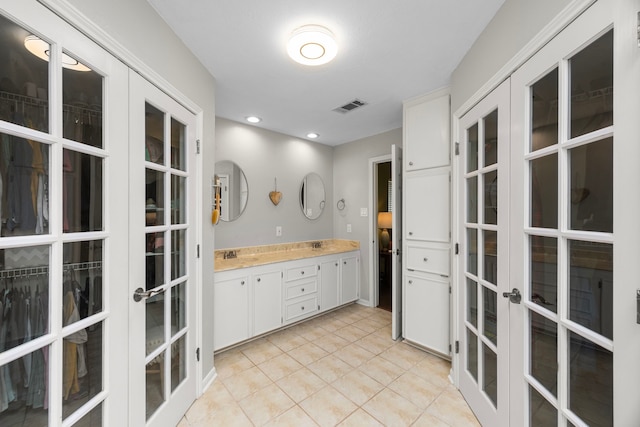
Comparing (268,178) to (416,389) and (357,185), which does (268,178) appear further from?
(416,389)

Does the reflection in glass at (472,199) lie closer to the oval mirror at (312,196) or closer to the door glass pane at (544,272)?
the door glass pane at (544,272)

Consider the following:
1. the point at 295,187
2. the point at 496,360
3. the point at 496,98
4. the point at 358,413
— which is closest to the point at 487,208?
the point at 496,98

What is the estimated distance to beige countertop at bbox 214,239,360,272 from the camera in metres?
2.61

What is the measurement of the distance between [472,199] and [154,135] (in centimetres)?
206

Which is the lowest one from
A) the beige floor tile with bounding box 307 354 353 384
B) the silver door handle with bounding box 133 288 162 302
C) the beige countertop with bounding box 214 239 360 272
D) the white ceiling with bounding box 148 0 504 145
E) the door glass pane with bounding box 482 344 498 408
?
the beige floor tile with bounding box 307 354 353 384

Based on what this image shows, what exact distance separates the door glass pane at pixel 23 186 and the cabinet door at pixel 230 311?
156 centimetres

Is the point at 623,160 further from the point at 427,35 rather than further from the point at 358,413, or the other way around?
the point at 358,413

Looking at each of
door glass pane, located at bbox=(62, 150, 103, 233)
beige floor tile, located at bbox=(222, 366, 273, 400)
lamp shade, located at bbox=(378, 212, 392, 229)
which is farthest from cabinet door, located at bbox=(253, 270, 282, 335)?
lamp shade, located at bbox=(378, 212, 392, 229)

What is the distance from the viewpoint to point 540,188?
3.73ft

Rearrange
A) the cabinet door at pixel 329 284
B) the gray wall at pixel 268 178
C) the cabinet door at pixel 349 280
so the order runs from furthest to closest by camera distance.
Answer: the cabinet door at pixel 349 280
the cabinet door at pixel 329 284
the gray wall at pixel 268 178

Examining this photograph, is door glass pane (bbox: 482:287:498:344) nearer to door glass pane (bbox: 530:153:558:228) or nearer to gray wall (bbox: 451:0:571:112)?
door glass pane (bbox: 530:153:558:228)

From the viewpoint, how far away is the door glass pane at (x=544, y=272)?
106cm

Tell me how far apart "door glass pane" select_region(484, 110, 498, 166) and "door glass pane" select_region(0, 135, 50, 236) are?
6.79ft

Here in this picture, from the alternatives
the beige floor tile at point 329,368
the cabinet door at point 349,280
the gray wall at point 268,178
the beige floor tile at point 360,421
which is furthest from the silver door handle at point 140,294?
the cabinet door at point 349,280
